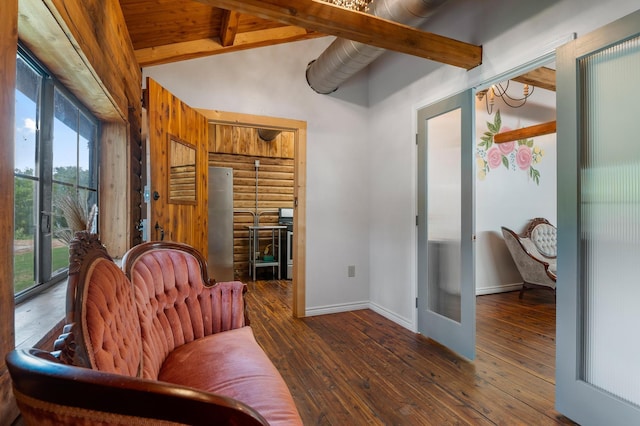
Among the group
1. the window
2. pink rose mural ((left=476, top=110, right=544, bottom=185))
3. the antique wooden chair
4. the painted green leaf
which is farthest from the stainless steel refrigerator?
the painted green leaf

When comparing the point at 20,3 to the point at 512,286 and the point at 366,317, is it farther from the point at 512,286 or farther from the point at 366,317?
the point at 512,286

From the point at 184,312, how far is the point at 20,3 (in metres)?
1.46

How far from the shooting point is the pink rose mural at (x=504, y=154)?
14.4ft

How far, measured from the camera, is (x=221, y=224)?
4.93 m

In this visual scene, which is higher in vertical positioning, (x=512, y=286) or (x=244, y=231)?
(x=244, y=231)

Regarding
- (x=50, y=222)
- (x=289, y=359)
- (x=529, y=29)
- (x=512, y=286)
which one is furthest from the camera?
(x=512, y=286)

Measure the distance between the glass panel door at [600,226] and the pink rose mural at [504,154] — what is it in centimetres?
279

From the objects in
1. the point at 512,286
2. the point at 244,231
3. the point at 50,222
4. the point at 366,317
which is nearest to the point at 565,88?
the point at 366,317

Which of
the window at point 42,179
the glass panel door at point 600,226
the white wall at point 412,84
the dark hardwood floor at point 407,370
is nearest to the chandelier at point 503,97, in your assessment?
the white wall at point 412,84

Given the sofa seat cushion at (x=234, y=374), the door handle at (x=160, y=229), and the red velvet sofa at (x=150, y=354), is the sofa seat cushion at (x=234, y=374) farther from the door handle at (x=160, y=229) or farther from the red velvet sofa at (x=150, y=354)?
the door handle at (x=160, y=229)

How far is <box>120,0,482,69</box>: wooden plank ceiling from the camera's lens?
5.80 feet

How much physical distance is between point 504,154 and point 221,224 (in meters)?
4.46

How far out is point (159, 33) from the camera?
8.52 ft

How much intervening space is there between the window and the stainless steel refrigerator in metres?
3.00
